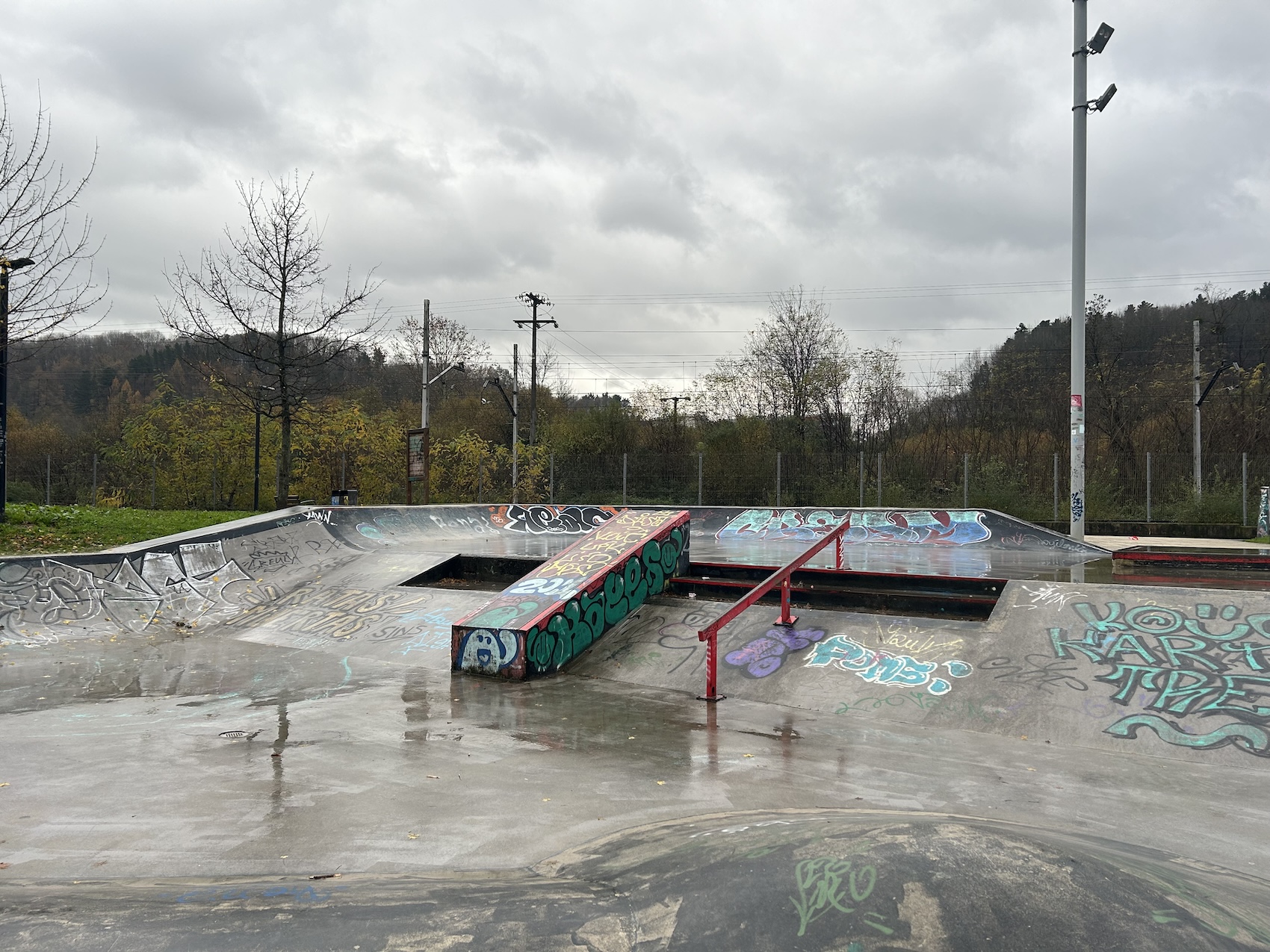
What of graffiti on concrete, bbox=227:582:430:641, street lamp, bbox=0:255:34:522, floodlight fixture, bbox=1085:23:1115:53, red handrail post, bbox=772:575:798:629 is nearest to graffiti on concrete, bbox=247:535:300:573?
graffiti on concrete, bbox=227:582:430:641

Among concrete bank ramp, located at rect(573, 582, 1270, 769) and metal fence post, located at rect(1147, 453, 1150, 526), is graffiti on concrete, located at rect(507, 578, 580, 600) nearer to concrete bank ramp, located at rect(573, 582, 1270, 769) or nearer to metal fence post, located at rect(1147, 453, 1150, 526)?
concrete bank ramp, located at rect(573, 582, 1270, 769)

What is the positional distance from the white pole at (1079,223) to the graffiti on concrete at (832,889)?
11138 millimetres

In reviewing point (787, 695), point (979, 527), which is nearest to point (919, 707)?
point (787, 695)

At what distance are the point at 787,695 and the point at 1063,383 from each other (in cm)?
2962

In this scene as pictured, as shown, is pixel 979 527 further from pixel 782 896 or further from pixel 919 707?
pixel 782 896

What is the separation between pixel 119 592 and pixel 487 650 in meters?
5.96

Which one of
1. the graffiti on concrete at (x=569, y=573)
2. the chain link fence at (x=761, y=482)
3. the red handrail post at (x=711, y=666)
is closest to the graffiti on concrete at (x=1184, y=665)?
the red handrail post at (x=711, y=666)

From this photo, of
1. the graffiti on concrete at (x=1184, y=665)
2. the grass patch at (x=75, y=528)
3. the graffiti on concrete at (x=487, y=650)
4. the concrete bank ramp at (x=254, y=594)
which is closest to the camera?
the graffiti on concrete at (x=1184, y=665)

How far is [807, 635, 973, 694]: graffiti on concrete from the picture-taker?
7.18 meters

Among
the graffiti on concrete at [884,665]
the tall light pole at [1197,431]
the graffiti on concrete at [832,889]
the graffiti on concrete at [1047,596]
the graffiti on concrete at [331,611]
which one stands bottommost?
the graffiti on concrete at [331,611]

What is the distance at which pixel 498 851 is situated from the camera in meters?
3.80

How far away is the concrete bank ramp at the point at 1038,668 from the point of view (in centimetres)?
618

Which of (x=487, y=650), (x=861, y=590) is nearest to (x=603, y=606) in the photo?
(x=487, y=650)

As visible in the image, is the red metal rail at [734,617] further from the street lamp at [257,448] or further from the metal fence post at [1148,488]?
the metal fence post at [1148,488]
